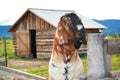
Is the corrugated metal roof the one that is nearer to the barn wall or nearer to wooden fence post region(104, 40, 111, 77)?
the barn wall

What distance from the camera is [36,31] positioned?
19.9 meters

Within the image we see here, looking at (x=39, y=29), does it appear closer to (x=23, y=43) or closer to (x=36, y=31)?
(x=36, y=31)

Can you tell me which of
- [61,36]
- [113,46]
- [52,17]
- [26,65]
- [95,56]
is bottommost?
[26,65]

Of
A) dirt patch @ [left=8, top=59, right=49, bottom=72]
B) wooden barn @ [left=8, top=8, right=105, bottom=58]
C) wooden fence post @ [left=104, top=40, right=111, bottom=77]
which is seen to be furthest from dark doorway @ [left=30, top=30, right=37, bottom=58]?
wooden fence post @ [left=104, top=40, right=111, bottom=77]

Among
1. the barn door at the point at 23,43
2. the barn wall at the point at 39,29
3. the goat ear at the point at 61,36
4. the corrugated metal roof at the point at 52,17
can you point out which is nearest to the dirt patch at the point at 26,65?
the barn wall at the point at 39,29

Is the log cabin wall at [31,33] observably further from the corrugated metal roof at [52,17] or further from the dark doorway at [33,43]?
the corrugated metal roof at [52,17]

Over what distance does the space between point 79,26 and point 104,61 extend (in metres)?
0.98

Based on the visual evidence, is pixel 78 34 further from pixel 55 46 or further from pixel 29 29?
pixel 29 29

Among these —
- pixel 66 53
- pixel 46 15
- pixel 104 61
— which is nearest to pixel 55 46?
pixel 66 53

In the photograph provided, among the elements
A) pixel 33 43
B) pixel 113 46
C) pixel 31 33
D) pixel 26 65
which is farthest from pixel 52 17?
pixel 113 46

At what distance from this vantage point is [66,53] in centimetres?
614

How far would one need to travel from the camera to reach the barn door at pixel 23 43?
20156 mm

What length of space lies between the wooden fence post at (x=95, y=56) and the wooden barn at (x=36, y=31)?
12789 mm

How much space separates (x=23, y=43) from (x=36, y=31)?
4.08ft
